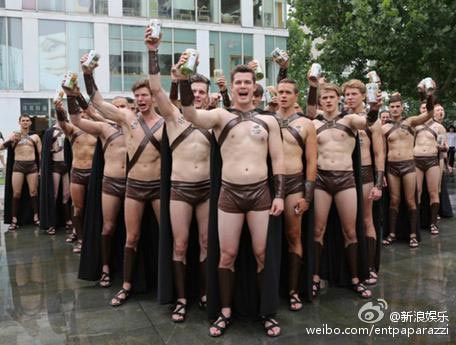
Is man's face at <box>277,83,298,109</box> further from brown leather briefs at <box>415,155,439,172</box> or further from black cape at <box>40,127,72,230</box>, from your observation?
black cape at <box>40,127,72,230</box>

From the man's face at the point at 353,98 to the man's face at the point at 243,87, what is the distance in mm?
1684

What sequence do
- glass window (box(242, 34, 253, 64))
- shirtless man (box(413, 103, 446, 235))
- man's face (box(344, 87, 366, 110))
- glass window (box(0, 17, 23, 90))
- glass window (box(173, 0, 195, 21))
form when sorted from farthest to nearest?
glass window (box(242, 34, 253, 64))
glass window (box(173, 0, 195, 21))
glass window (box(0, 17, 23, 90))
shirtless man (box(413, 103, 446, 235))
man's face (box(344, 87, 366, 110))

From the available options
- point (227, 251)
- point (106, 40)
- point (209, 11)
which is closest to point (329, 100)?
point (227, 251)

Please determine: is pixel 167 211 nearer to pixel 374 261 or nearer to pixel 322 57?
pixel 374 261

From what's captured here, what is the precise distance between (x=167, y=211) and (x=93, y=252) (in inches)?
56.4

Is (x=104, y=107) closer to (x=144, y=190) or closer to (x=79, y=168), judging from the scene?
(x=144, y=190)

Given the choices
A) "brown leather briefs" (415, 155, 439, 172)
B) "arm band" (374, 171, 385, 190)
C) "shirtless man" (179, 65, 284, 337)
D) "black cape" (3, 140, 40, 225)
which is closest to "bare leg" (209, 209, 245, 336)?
"shirtless man" (179, 65, 284, 337)

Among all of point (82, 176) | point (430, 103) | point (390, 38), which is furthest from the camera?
point (390, 38)

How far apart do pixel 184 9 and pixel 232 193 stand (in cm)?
2175

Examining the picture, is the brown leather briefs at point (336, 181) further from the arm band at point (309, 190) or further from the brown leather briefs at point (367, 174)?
the brown leather briefs at point (367, 174)

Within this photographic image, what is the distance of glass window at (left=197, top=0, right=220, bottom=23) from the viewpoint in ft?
81.3

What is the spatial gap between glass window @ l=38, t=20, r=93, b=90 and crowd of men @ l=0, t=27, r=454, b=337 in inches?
686

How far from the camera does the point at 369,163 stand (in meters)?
6.09

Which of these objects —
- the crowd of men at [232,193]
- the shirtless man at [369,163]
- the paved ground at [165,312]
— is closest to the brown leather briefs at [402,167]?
the crowd of men at [232,193]
